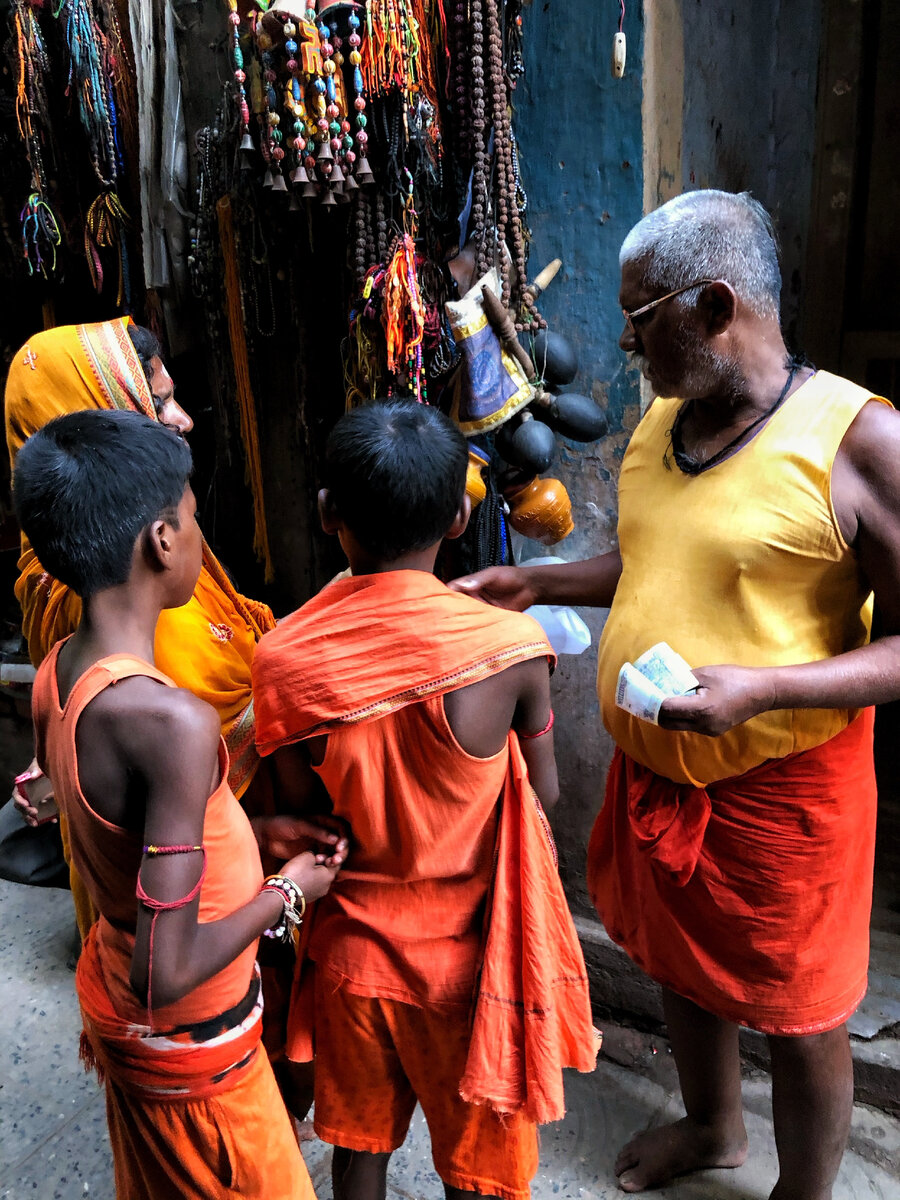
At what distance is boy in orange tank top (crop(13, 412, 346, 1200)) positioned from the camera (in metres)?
1.24

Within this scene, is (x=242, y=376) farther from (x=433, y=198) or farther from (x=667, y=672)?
(x=667, y=672)

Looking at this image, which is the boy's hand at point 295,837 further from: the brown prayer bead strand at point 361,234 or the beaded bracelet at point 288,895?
the brown prayer bead strand at point 361,234

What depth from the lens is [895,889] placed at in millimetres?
3148

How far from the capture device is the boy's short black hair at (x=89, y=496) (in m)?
1.32

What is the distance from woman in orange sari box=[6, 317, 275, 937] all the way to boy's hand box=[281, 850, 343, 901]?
540 mm

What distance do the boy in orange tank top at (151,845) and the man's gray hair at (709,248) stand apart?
91 centimetres

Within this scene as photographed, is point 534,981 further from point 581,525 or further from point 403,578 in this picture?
point 581,525

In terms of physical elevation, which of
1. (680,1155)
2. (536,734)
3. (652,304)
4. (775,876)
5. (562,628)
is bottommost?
(680,1155)

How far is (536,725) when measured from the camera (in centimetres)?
158

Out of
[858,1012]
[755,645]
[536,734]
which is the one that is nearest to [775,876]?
[755,645]

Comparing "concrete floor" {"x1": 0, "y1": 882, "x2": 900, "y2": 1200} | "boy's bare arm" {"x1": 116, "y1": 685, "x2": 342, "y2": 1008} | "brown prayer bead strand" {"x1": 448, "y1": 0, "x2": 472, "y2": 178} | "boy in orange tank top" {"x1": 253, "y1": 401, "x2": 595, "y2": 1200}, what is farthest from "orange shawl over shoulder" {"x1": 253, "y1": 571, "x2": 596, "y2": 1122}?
"brown prayer bead strand" {"x1": 448, "y1": 0, "x2": 472, "y2": 178}

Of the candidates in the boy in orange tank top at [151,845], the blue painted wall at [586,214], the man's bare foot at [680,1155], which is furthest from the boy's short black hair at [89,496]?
the man's bare foot at [680,1155]

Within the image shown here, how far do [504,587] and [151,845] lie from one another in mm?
1077

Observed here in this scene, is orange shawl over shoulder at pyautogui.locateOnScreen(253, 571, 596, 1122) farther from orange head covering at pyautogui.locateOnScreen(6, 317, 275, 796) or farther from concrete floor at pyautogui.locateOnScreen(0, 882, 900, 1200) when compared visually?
concrete floor at pyautogui.locateOnScreen(0, 882, 900, 1200)
